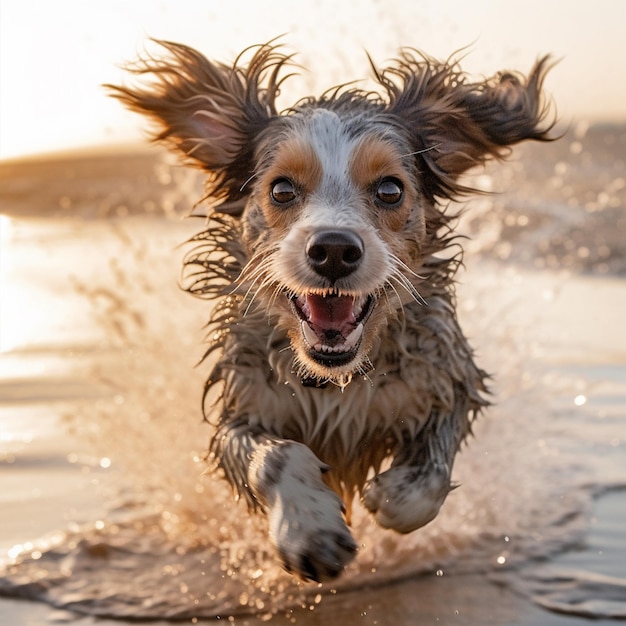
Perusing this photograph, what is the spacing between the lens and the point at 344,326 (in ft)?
13.2

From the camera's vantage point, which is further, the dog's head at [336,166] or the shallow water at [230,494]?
the shallow water at [230,494]

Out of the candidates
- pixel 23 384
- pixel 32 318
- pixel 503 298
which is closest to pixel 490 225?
pixel 503 298

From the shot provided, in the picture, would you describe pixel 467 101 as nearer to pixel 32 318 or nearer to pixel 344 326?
pixel 344 326

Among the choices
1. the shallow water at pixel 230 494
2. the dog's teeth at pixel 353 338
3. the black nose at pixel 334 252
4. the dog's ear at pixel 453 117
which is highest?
the dog's ear at pixel 453 117

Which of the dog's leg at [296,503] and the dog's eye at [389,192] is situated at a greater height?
the dog's eye at [389,192]

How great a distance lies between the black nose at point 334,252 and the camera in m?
3.80

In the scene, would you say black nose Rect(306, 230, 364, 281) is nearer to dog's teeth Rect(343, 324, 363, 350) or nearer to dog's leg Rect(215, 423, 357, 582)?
dog's teeth Rect(343, 324, 363, 350)

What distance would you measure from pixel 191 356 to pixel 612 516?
2.45 metres

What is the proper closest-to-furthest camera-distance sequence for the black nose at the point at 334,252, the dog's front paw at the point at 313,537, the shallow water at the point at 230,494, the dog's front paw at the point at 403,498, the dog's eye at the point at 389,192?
the dog's front paw at the point at 313,537 → the black nose at the point at 334,252 → the dog's front paw at the point at 403,498 → the dog's eye at the point at 389,192 → the shallow water at the point at 230,494

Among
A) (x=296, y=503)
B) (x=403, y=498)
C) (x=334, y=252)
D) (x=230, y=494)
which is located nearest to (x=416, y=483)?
(x=403, y=498)

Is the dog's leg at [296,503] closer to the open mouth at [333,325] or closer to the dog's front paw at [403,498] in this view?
the dog's front paw at [403,498]

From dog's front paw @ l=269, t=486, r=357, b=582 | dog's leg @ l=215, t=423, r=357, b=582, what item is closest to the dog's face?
dog's leg @ l=215, t=423, r=357, b=582

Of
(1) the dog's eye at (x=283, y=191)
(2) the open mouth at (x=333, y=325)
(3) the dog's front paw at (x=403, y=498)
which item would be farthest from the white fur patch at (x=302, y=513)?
(1) the dog's eye at (x=283, y=191)

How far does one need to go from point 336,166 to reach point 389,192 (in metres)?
0.22
